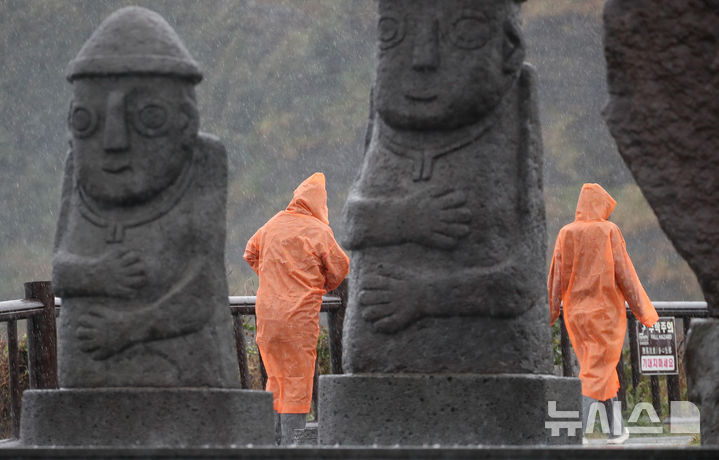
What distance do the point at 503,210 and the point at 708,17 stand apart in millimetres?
1412

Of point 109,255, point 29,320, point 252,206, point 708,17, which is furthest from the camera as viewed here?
point 252,206

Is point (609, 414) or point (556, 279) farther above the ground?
point (556, 279)

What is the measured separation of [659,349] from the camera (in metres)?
9.46

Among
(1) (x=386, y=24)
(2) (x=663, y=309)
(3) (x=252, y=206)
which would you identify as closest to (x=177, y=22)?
(3) (x=252, y=206)

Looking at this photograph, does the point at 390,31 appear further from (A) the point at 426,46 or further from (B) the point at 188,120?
(B) the point at 188,120

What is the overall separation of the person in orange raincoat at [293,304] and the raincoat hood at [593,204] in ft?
5.61

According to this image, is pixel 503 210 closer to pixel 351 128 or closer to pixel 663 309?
pixel 663 309

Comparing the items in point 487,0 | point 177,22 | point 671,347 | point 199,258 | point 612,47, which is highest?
point 177,22

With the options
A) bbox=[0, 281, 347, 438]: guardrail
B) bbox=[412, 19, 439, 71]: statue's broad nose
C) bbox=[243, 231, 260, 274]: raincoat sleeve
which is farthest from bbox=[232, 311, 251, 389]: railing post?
bbox=[412, 19, 439, 71]: statue's broad nose

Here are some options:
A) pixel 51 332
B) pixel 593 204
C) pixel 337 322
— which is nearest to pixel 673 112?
pixel 593 204

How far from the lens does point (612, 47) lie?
14.4 feet

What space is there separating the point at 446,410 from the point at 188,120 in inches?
67.0

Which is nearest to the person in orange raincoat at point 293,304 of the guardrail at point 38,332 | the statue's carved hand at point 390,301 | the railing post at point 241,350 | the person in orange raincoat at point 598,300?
the guardrail at point 38,332

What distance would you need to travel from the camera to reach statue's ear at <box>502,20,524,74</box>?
A: 17.9 feet
